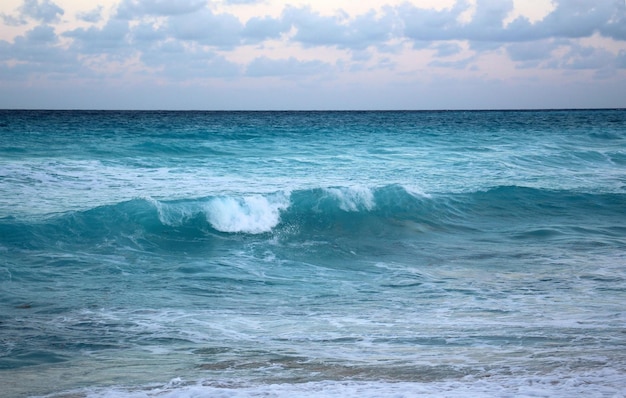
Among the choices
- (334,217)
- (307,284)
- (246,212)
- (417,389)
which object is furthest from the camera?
(334,217)

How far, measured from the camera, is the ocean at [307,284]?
5996mm

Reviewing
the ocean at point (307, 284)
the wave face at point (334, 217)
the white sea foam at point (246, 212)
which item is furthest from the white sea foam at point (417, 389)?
the white sea foam at point (246, 212)

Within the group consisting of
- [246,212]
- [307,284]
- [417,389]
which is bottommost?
[307,284]

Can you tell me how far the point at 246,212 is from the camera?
15.5 m

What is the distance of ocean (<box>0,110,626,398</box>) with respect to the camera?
236 inches

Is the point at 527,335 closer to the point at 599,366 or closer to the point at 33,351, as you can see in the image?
the point at 599,366

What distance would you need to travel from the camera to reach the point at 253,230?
1463cm

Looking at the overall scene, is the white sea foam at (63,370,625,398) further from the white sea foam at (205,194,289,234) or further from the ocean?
the white sea foam at (205,194,289,234)

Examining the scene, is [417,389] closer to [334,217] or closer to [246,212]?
[246,212]

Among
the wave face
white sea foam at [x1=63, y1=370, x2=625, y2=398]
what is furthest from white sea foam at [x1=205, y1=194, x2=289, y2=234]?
white sea foam at [x1=63, y1=370, x2=625, y2=398]

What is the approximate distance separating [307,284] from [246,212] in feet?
18.8

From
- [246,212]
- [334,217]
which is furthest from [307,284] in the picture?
[334,217]

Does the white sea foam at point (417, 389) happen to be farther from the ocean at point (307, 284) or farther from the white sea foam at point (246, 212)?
the white sea foam at point (246, 212)

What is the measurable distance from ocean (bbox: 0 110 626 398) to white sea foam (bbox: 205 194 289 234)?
6 centimetres
